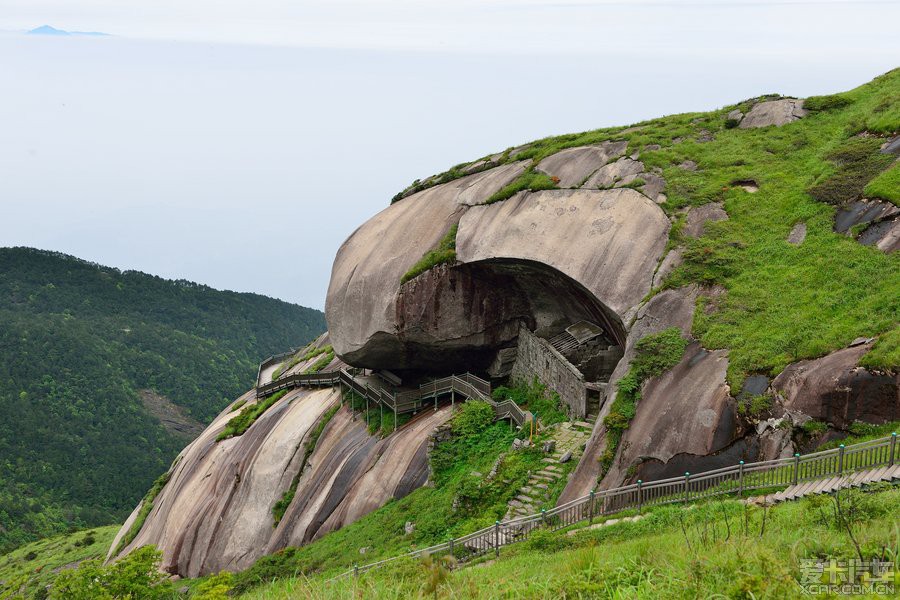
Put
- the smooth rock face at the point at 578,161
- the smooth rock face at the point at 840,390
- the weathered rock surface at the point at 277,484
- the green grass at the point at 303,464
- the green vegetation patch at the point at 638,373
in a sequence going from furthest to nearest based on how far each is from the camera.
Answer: the green grass at the point at 303,464 < the smooth rock face at the point at 578,161 < the weathered rock surface at the point at 277,484 < the green vegetation patch at the point at 638,373 < the smooth rock face at the point at 840,390

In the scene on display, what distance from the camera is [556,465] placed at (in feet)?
76.3

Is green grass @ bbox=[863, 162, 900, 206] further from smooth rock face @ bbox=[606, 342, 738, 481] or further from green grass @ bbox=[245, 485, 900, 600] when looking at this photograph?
green grass @ bbox=[245, 485, 900, 600]

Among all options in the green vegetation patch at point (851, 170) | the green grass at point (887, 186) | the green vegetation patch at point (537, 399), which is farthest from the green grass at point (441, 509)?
the green grass at point (887, 186)

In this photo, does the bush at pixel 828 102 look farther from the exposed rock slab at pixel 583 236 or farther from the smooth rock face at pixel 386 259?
the smooth rock face at pixel 386 259

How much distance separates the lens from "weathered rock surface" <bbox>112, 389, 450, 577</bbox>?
29.3 m

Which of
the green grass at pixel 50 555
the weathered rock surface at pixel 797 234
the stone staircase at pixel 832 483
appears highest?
the weathered rock surface at pixel 797 234

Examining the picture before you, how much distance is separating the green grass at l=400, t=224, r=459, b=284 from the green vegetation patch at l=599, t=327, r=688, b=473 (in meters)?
11.1

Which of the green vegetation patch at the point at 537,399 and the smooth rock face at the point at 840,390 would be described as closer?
the smooth rock face at the point at 840,390

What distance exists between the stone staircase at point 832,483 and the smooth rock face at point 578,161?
1741 centimetres

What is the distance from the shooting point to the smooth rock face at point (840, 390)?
16.3 metres

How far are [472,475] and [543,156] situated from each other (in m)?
16.4

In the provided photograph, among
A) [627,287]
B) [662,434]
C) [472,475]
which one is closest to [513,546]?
[662,434]

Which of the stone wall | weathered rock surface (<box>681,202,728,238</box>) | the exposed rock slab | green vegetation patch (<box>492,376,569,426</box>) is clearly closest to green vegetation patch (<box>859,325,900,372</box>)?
the exposed rock slab

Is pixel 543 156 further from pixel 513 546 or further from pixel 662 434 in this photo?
pixel 513 546
